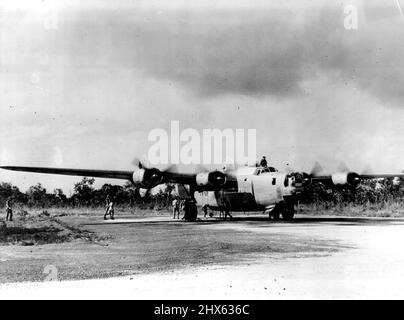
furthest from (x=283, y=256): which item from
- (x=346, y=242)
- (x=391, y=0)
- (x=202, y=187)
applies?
(x=202, y=187)

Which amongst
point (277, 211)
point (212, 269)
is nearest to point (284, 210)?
point (277, 211)

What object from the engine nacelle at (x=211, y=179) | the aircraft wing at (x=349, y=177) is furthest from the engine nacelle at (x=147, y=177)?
the aircraft wing at (x=349, y=177)

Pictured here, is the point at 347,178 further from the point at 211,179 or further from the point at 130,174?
the point at 130,174

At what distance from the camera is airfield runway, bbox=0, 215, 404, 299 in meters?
7.36

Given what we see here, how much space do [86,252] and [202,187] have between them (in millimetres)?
15510

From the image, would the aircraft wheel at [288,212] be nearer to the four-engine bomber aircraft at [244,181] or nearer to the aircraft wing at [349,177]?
the four-engine bomber aircraft at [244,181]

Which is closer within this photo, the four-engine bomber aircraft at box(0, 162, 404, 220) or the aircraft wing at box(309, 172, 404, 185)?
the four-engine bomber aircraft at box(0, 162, 404, 220)

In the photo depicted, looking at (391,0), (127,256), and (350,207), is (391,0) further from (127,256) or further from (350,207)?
(350,207)

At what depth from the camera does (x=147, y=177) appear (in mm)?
24828

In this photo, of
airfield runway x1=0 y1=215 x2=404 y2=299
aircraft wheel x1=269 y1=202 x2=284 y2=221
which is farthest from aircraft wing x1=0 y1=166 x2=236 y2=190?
airfield runway x1=0 y1=215 x2=404 y2=299

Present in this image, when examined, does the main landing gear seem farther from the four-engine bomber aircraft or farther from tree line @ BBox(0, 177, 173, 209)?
tree line @ BBox(0, 177, 173, 209)

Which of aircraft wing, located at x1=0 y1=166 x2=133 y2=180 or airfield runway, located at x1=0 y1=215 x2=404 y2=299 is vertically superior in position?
aircraft wing, located at x1=0 y1=166 x2=133 y2=180

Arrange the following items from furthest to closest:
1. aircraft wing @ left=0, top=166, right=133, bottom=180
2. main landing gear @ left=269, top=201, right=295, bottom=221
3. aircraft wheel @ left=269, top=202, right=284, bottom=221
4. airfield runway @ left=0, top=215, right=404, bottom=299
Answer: aircraft wheel @ left=269, top=202, right=284, bottom=221 → main landing gear @ left=269, top=201, right=295, bottom=221 → aircraft wing @ left=0, top=166, right=133, bottom=180 → airfield runway @ left=0, top=215, right=404, bottom=299

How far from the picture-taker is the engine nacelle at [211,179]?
2605cm
